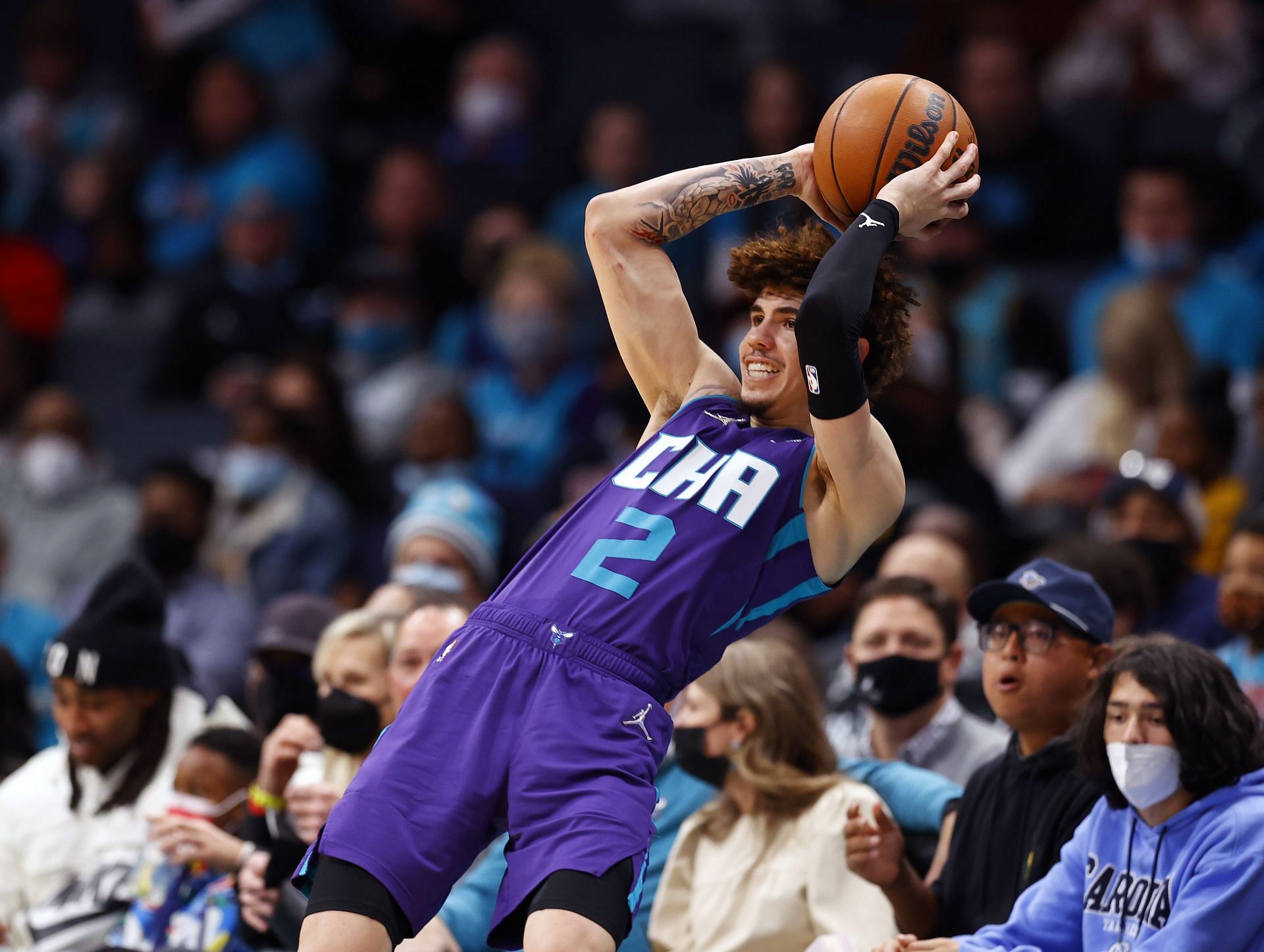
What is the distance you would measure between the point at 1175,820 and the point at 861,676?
5.26ft

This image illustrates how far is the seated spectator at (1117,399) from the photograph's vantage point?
27.7 ft

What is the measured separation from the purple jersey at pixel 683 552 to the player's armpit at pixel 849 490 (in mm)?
45

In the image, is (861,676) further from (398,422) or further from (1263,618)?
(398,422)

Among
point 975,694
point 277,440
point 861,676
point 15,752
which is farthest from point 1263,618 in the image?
point 277,440

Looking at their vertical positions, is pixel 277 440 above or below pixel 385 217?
below

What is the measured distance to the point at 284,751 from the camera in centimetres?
525

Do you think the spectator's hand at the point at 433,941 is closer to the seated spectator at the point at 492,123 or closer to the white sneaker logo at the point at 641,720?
the white sneaker logo at the point at 641,720

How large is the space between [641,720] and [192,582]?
5.44 m

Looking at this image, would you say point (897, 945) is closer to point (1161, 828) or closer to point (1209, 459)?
point (1161, 828)

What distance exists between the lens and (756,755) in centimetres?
524

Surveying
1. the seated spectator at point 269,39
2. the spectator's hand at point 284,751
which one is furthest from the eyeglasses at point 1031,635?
the seated spectator at point 269,39

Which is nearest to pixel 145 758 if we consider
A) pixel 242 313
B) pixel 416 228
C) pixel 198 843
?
pixel 198 843

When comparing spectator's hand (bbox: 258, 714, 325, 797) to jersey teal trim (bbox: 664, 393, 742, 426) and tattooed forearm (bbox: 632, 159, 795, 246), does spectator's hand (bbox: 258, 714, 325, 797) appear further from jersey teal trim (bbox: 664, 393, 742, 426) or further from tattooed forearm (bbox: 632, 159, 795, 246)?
tattooed forearm (bbox: 632, 159, 795, 246)

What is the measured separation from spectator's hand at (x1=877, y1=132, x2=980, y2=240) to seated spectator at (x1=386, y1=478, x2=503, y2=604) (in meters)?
3.71
